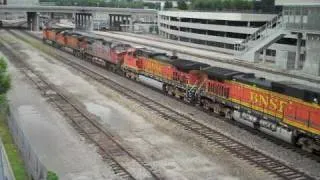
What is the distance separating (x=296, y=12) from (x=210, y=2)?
49.6 meters

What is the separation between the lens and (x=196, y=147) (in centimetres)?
2344

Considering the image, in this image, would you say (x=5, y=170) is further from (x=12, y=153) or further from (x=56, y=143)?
→ (x=56, y=143)

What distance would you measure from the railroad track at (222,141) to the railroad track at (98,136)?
4.60 meters

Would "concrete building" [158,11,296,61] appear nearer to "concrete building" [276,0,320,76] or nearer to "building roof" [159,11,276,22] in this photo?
"building roof" [159,11,276,22]

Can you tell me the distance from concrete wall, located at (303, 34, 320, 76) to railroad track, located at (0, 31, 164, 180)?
29872 mm

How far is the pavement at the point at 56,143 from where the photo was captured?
20.0 m

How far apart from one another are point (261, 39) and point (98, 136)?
43.2 metres

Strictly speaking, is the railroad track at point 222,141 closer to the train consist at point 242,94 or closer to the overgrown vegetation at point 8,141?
the train consist at point 242,94

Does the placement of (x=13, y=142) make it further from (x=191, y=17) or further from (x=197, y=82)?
(x=191, y=17)

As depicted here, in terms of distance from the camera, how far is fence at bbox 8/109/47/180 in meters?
15.1

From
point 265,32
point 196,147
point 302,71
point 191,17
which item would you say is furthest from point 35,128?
point 191,17

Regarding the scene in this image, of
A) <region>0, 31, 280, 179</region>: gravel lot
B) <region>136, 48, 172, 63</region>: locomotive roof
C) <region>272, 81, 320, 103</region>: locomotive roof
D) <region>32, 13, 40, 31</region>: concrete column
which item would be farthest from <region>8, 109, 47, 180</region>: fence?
<region>32, 13, 40, 31</region>: concrete column

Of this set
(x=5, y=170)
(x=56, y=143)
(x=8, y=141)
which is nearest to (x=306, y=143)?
(x=56, y=143)

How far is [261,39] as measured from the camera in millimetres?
63625
